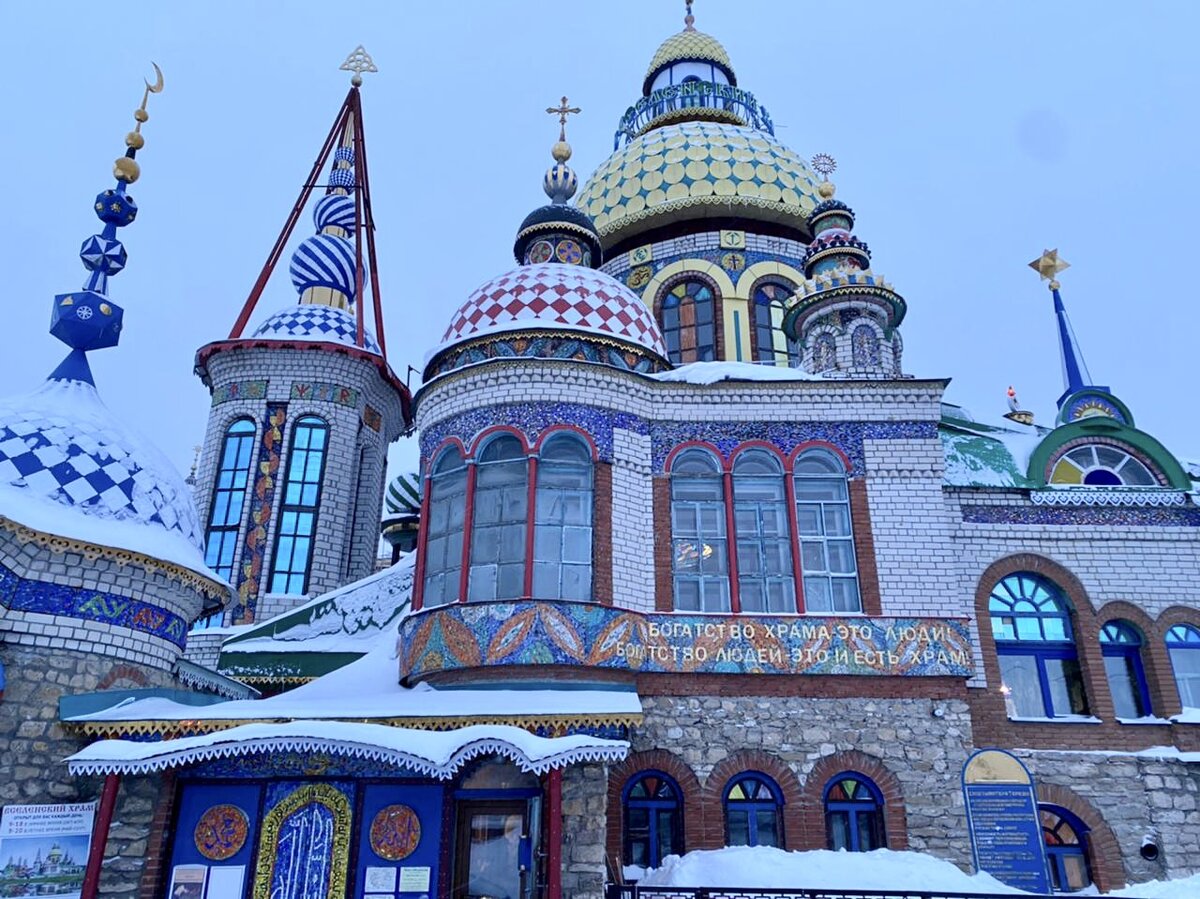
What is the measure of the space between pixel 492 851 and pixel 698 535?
4298 millimetres

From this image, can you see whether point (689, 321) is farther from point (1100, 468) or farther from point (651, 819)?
point (651, 819)

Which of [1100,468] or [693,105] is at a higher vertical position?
[693,105]

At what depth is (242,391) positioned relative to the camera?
1805cm

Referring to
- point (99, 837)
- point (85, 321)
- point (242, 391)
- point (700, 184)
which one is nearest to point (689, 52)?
point (700, 184)

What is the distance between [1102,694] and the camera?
11.1m

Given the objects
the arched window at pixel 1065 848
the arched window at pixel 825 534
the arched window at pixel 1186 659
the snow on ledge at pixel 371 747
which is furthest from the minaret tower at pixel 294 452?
the arched window at pixel 1186 659

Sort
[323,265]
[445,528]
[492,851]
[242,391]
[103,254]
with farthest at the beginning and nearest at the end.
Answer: [323,265], [242,391], [103,254], [445,528], [492,851]

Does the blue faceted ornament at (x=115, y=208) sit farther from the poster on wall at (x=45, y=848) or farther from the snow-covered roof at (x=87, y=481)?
the poster on wall at (x=45, y=848)

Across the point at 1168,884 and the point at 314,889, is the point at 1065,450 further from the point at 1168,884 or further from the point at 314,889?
the point at 314,889

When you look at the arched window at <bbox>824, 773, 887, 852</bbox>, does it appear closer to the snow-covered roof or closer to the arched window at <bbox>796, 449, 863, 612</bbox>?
the arched window at <bbox>796, 449, 863, 612</bbox>

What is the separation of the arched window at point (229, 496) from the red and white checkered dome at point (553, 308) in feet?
22.8

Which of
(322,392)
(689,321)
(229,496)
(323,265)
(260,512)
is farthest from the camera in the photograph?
(323,265)

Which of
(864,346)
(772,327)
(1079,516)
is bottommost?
(1079,516)

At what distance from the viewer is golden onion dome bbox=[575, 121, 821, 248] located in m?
18.6
